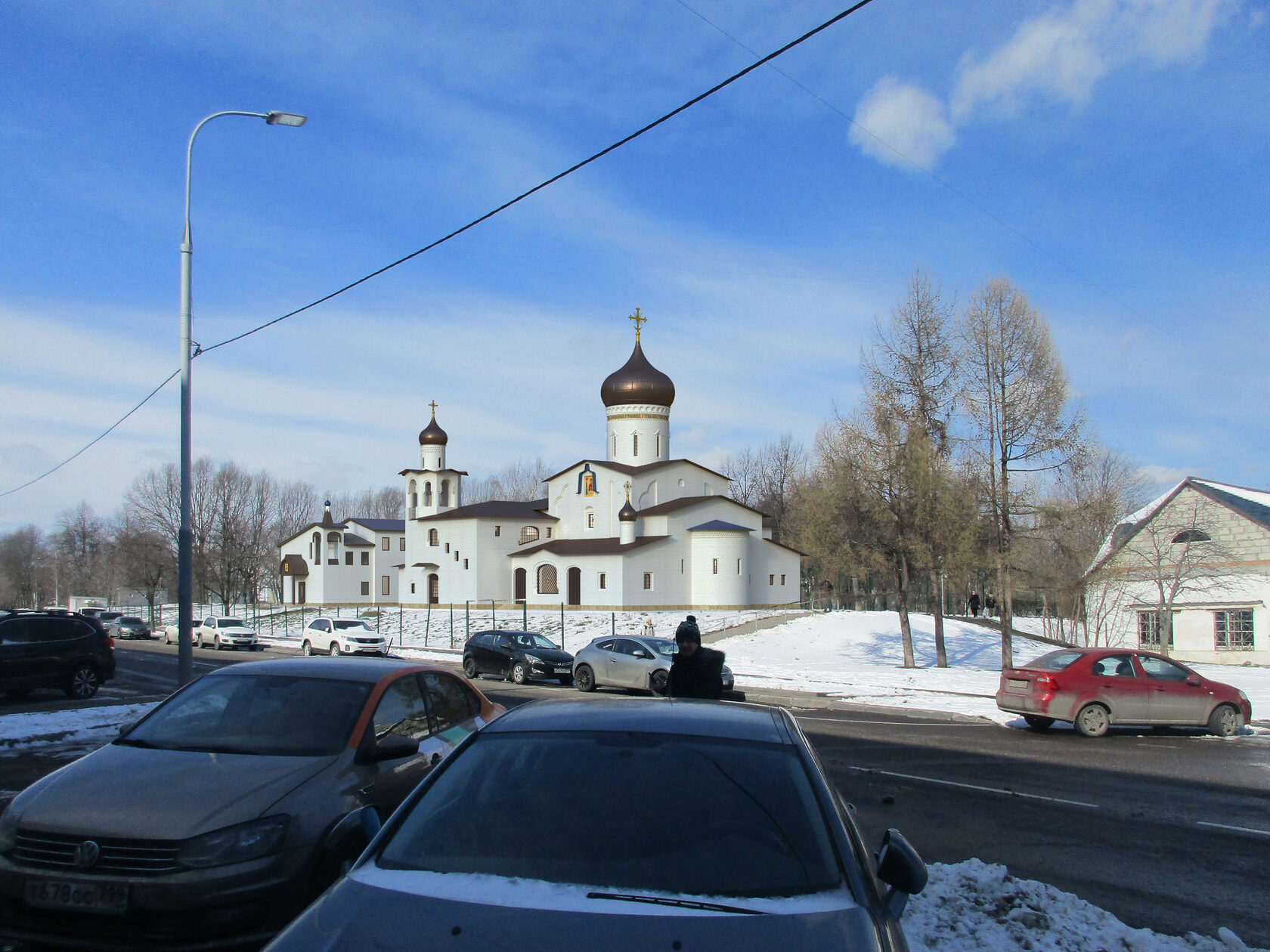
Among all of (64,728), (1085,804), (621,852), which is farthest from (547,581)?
(621,852)

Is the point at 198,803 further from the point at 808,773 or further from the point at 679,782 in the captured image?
the point at 808,773

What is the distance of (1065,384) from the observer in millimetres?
28344

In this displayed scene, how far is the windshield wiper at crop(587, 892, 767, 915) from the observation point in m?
2.74

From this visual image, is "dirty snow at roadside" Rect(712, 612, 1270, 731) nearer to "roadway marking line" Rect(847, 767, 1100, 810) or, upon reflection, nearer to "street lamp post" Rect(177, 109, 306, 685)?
"roadway marking line" Rect(847, 767, 1100, 810)

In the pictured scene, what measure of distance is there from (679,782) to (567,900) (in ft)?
2.29

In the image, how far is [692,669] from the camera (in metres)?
8.62

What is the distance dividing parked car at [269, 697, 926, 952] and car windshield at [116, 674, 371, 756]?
6.77 feet

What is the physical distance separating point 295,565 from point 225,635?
37664 millimetres

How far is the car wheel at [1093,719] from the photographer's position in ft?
49.4

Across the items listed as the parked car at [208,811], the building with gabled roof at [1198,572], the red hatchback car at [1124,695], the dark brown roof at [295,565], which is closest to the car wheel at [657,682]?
the red hatchback car at [1124,695]

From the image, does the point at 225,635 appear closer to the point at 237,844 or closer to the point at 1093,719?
the point at 1093,719

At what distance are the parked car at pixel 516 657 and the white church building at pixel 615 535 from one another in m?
25.0

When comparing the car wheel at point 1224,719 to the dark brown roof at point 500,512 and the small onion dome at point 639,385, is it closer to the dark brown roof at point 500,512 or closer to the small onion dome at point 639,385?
the small onion dome at point 639,385

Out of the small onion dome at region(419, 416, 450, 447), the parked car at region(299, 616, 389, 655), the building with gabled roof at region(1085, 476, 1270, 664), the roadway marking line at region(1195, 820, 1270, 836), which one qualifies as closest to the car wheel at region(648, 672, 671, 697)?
the roadway marking line at region(1195, 820, 1270, 836)
